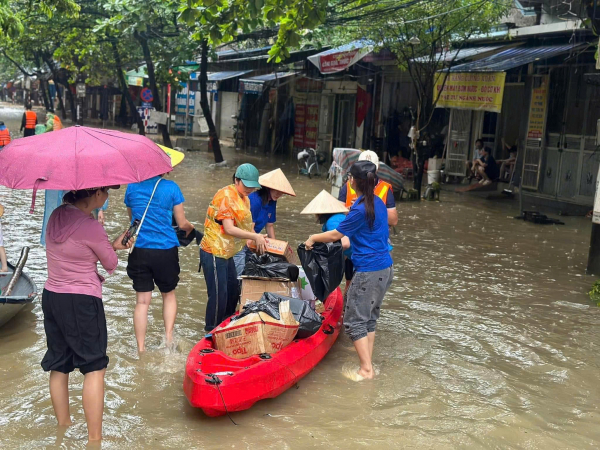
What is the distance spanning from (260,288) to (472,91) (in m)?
10.9

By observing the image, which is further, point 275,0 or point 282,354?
point 275,0

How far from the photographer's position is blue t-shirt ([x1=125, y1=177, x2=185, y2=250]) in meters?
5.65

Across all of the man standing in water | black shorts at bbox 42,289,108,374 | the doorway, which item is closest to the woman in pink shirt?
black shorts at bbox 42,289,108,374

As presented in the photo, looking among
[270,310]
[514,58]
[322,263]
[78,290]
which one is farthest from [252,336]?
[514,58]

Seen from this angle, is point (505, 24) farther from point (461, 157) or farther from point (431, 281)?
point (431, 281)

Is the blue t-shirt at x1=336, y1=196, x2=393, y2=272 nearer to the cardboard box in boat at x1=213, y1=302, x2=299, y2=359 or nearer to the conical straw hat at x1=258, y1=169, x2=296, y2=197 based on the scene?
the cardboard box in boat at x1=213, y1=302, x2=299, y2=359

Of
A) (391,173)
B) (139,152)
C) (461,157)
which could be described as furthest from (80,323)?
(461,157)

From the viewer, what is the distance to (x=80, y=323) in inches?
163

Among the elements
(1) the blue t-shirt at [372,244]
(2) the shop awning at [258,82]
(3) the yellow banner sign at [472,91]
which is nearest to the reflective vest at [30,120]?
(2) the shop awning at [258,82]

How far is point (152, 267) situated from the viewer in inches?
225

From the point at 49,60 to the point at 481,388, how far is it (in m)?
39.0

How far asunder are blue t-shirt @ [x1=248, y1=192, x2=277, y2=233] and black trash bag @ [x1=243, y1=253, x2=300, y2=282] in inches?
Result: 19.5

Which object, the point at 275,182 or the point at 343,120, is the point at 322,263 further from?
the point at 343,120

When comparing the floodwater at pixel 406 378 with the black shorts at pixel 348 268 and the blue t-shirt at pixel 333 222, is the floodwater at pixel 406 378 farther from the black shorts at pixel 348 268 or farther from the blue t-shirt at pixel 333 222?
the blue t-shirt at pixel 333 222
